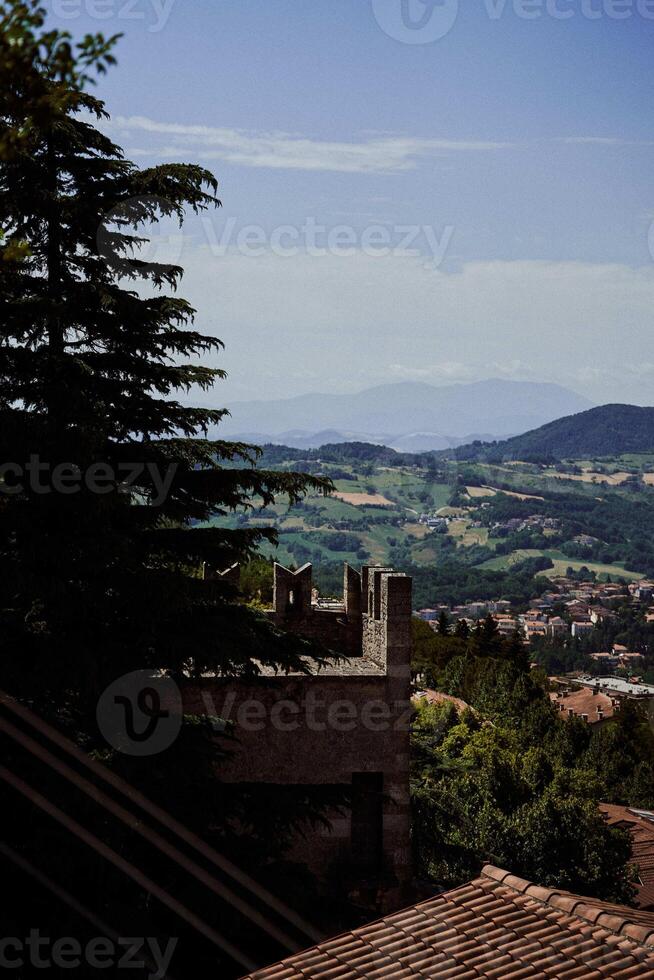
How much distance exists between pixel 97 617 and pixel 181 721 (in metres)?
1.29

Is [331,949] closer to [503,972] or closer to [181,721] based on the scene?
[503,972]

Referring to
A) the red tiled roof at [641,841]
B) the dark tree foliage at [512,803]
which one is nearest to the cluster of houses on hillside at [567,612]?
the dark tree foliage at [512,803]

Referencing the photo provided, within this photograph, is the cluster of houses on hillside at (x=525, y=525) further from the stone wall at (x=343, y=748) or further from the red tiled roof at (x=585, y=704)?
the stone wall at (x=343, y=748)

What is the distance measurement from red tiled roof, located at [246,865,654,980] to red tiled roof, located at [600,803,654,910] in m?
20.7

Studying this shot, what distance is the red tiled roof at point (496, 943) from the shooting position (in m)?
5.96

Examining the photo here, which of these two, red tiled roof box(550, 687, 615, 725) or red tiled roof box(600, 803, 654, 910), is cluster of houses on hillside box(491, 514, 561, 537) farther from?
red tiled roof box(600, 803, 654, 910)

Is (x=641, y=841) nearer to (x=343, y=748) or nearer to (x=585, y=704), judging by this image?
(x=343, y=748)

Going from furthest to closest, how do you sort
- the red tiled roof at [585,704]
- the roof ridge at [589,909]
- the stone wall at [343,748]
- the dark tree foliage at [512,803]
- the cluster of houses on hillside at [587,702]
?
the red tiled roof at [585,704] < the cluster of houses on hillside at [587,702] < the dark tree foliage at [512,803] < the stone wall at [343,748] < the roof ridge at [589,909]

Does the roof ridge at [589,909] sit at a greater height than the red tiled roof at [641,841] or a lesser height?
greater

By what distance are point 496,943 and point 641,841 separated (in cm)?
2718

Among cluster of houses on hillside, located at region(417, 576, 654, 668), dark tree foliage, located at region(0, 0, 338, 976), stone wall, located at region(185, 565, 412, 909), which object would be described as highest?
dark tree foliage, located at region(0, 0, 338, 976)

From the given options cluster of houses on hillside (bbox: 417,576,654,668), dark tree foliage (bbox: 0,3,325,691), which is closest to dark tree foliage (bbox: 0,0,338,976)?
dark tree foliage (bbox: 0,3,325,691)

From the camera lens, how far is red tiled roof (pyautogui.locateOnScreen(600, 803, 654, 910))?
26.8m

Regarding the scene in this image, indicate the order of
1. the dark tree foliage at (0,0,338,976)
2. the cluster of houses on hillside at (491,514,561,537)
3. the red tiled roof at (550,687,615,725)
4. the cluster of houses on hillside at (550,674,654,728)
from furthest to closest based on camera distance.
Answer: the cluster of houses on hillside at (491,514,561,537)
the red tiled roof at (550,687,615,725)
the cluster of houses on hillside at (550,674,654,728)
the dark tree foliage at (0,0,338,976)
